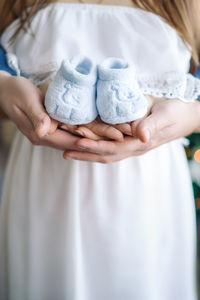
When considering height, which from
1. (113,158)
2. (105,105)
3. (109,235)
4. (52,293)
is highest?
(105,105)

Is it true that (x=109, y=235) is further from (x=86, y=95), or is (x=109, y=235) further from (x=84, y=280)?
(x=86, y=95)

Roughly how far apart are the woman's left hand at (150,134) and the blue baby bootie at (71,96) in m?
0.04

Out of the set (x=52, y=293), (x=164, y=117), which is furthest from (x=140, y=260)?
(x=164, y=117)

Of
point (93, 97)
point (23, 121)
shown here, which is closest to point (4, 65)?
point (23, 121)

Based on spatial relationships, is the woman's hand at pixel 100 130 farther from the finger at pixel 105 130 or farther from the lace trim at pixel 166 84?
the lace trim at pixel 166 84

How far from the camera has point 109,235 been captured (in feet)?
1.85

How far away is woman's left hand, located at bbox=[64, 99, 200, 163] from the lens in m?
0.44

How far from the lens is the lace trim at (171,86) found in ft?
1.75

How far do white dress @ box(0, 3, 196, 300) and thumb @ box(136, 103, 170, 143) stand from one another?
0.12m

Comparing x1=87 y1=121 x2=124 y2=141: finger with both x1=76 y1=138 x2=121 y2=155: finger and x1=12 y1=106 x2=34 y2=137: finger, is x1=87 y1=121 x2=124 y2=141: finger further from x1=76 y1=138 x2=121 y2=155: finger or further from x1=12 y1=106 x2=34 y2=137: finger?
x1=12 y1=106 x2=34 y2=137: finger

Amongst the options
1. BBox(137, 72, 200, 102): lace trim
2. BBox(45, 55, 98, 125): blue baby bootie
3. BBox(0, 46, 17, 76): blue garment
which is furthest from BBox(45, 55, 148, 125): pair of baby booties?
BBox(0, 46, 17, 76): blue garment

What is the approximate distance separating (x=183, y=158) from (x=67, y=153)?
298mm

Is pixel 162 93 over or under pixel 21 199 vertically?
over

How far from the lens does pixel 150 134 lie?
0.42m
